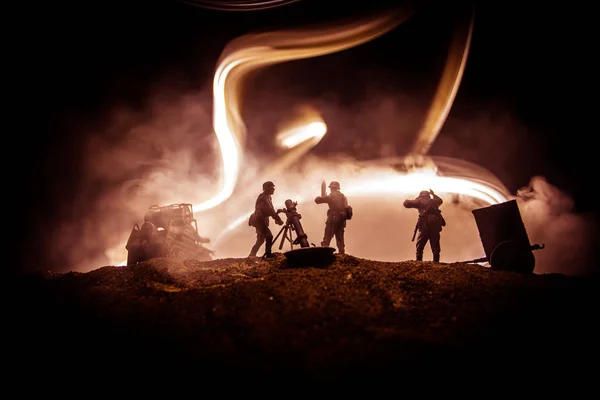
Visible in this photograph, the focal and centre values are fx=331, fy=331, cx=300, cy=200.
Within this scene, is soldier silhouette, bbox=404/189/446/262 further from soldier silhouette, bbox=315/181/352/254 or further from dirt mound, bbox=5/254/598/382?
dirt mound, bbox=5/254/598/382

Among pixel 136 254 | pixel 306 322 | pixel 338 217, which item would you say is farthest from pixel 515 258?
pixel 136 254

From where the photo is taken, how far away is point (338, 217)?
1156cm

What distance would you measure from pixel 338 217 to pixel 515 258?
17.4 feet

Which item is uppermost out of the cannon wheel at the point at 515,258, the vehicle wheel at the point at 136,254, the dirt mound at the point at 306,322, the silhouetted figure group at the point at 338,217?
the silhouetted figure group at the point at 338,217

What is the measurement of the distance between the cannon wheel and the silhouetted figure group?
254 centimetres

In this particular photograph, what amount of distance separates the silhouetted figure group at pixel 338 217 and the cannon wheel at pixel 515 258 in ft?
8.32

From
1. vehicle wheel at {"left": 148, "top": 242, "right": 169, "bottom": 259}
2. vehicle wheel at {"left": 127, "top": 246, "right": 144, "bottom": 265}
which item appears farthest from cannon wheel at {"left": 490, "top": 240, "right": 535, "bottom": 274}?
vehicle wheel at {"left": 127, "top": 246, "right": 144, "bottom": 265}

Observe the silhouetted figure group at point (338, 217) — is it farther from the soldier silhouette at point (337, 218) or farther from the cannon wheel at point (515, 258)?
the cannon wheel at point (515, 258)

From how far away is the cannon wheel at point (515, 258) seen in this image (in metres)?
8.15

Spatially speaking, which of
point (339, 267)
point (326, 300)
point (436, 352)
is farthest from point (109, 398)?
point (339, 267)

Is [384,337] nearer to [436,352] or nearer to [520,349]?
[436,352]

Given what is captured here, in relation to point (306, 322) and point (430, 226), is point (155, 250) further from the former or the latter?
point (430, 226)

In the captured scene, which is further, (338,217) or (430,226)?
(338,217)

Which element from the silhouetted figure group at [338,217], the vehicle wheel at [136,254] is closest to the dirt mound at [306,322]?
the silhouetted figure group at [338,217]
